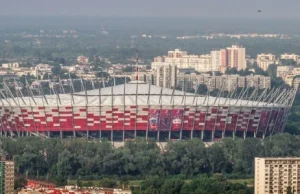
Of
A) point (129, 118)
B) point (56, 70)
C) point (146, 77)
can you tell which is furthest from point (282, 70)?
point (129, 118)

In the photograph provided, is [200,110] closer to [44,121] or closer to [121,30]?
[44,121]

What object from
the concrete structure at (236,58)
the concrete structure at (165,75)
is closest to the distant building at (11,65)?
the concrete structure at (236,58)

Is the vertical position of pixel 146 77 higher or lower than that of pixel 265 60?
higher

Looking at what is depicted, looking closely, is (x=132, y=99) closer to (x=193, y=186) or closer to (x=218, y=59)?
(x=193, y=186)

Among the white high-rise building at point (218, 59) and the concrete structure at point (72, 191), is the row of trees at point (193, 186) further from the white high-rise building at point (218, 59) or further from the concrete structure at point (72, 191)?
the white high-rise building at point (218, 59)

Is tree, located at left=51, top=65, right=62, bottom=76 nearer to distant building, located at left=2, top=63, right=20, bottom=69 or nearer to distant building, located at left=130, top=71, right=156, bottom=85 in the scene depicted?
distant building, located at left=2, top=63, right=20, bottom=69

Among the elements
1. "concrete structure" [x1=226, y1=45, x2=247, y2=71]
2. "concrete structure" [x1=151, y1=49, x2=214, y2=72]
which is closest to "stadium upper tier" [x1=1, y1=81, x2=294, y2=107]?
"concrete structure" [x1=151, y1=49, x2=214, y2=72]
